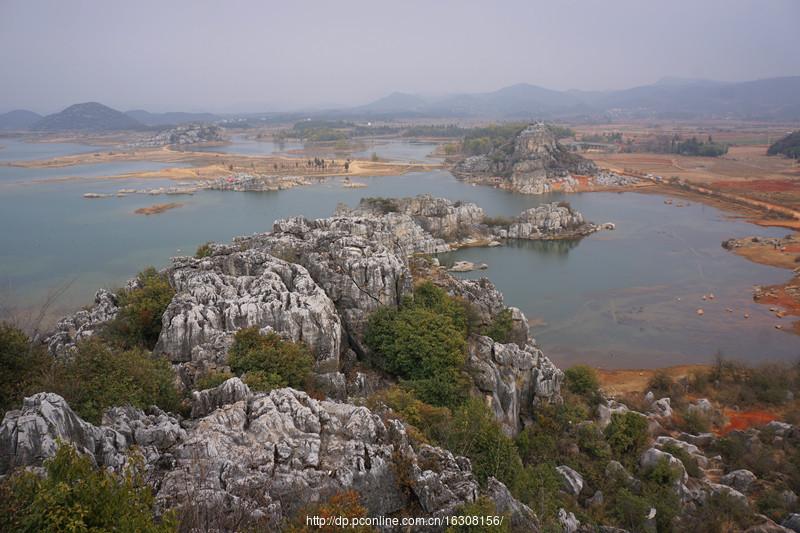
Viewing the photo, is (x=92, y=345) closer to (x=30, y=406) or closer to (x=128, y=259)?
(x=30, y=406)

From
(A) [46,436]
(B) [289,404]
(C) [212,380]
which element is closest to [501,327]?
(C) [212,380]

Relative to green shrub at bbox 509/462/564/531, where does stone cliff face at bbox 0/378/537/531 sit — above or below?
above

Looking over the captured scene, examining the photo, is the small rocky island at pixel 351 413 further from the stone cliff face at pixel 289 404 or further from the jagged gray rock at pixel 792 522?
the jagged gray rock at pixel 792 522

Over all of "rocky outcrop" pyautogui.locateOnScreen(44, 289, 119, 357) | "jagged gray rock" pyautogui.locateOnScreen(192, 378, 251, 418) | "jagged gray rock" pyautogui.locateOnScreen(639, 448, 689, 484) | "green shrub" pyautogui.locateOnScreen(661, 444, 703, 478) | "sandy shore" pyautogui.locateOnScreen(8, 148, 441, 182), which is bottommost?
"green shrub" pyautogui.locateOnScreen(661, 444, 703, 478)

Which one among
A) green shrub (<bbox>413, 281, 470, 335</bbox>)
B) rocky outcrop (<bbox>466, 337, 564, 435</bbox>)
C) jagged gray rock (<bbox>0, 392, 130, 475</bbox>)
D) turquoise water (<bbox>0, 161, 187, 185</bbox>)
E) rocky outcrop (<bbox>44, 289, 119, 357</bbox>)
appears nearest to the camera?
jagged gray rock (<bbox>0, 392, 130, 475</bbox>)

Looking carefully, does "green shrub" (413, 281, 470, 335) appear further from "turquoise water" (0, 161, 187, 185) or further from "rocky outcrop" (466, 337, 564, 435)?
"turquoise water" (0, 161, 187, 185)

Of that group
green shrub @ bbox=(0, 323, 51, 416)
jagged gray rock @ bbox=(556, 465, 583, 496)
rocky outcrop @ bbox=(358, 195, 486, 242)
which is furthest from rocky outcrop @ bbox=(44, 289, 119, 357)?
rocky outcrop @ bbox=(358, 195, 486, 242)

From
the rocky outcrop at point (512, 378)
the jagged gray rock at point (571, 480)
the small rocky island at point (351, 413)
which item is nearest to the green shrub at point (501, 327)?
the small rocky island at point (351, 413)
